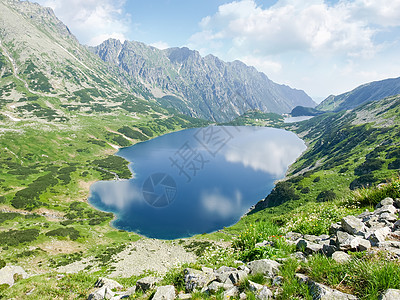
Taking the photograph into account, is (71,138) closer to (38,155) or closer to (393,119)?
(38,155)

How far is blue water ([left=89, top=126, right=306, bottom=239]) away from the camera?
77562 millimetres

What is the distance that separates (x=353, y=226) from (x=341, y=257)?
315cm

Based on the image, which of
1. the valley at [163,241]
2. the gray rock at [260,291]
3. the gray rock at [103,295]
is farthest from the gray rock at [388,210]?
the gray rock at [103,295]

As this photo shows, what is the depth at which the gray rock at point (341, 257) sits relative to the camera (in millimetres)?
5810

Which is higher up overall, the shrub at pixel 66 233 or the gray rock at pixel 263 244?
the gray rock at pixel 263 244

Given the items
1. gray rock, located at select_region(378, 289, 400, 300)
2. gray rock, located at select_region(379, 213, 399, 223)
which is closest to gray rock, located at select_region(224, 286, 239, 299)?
gray rock, located at select_region(378, 289, 400, 300)

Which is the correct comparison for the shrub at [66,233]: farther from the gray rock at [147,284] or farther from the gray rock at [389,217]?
the gray rock at [389,217]

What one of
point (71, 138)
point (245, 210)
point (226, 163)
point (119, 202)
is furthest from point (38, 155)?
point (245, 210)

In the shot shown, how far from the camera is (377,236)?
668cm

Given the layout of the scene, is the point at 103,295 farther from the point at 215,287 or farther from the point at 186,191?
the point at 186,191

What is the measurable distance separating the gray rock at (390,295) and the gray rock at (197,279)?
4865mm

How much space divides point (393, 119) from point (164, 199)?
138 meters

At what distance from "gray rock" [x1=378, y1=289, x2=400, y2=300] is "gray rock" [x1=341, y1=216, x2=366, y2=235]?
4095mm

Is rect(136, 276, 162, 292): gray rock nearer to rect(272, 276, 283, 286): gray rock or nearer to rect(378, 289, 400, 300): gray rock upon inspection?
rect(272, 276, 283, 286): gray rock
